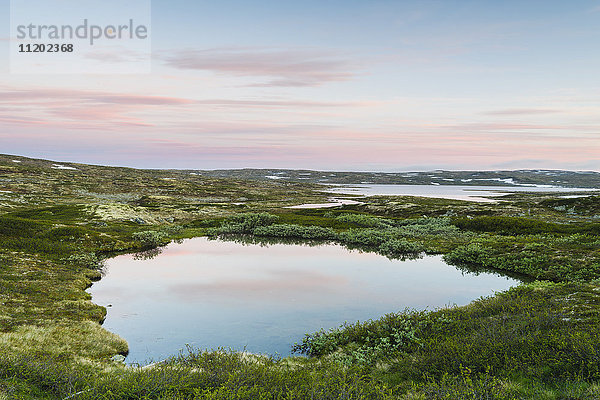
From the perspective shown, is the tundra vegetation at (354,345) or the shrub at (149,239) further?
the shrub at (149,239)

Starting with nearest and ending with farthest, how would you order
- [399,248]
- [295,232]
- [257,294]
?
[257,294] < [399,248] < [295,232]

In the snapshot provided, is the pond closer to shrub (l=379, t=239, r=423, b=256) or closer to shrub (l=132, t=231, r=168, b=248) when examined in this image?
shrub (l=379, t=239, r=423, b=256)

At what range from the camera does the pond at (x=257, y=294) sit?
19.1 metres

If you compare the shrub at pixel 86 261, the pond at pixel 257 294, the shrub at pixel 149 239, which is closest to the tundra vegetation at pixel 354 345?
the shrub at pixel 86 261

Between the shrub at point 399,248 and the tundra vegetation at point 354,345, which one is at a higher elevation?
the tundra vegetation at point 354,345

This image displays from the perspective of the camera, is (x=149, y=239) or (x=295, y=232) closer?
(x=149, y=239)

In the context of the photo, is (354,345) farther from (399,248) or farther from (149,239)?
(149,239)

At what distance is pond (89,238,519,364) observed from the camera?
19109mm

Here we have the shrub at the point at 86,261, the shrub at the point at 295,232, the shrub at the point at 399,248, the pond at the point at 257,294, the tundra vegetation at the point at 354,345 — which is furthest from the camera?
the shrub at the point at 295,232

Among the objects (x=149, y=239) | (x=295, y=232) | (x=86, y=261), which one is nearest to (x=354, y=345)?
(x=86, y=261)

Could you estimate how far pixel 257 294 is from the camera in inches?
1029

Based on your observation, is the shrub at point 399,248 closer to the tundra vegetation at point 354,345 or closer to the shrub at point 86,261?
the tundra vegetation at point 354,345

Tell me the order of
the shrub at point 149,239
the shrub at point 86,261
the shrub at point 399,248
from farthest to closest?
the shrub at point 149,239 < the shrub at point 399,248 < the shrub at point 86,261

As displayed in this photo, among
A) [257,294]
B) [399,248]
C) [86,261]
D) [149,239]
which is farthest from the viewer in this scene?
[149,239]
